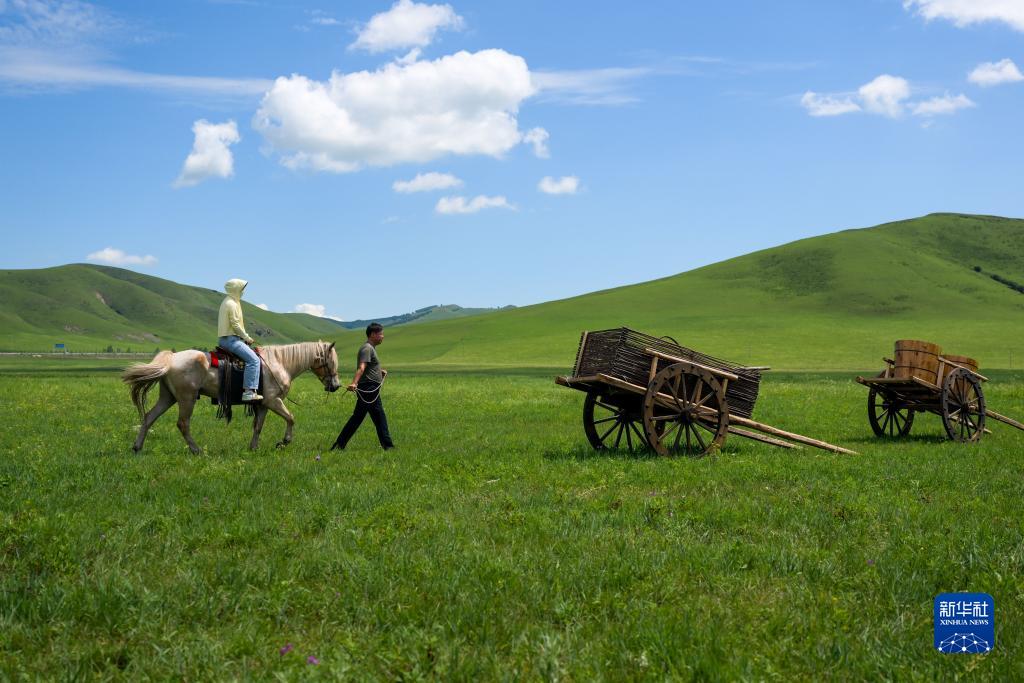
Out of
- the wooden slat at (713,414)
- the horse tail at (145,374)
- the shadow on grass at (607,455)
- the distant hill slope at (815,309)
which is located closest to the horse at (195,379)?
the horse tail at (145,374)

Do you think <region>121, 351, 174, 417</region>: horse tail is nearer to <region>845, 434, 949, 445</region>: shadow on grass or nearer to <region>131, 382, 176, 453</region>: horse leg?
→ <region>131, 382, 176, 453</region>: horse leg

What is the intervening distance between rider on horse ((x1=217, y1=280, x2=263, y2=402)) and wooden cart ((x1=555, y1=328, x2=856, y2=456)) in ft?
18.1

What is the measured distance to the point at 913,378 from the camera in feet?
55.2

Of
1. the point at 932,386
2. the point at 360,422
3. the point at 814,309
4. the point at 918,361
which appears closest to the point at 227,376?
the point at 360,422

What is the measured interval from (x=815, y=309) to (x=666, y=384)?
372ft

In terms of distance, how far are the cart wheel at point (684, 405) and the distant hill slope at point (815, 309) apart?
213 feet

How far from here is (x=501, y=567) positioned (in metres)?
6.72

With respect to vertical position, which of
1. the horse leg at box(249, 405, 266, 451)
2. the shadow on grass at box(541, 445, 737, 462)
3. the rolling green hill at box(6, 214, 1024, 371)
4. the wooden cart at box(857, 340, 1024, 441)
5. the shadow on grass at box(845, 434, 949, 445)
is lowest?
the shadow on grass at box(845, 434, 949, 445)

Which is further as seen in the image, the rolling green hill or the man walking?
the rolling green hill

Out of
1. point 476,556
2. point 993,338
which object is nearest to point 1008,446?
point 476,556

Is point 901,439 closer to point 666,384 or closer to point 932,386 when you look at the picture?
point 932,386

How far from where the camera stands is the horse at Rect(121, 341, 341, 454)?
14773 mm

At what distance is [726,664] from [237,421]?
18134mm

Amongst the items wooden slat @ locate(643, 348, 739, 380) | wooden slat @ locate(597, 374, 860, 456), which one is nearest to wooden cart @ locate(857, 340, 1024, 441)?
wooden slat @ locate(597, 374, 860, 456)
